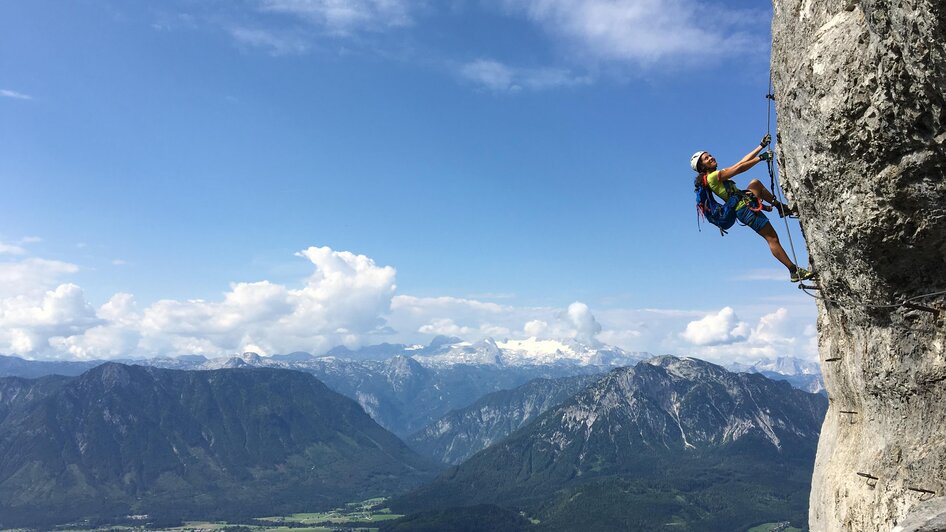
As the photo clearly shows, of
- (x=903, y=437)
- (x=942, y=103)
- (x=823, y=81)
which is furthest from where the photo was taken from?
(x=903, y=437)

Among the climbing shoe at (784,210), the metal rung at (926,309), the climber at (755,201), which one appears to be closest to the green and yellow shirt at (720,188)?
the climber at (755,201)

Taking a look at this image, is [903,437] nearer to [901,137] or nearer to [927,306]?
[927,306]

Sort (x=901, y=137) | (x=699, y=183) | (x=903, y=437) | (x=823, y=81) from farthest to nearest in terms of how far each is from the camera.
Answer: (x=699, y=183)
(x=903, y=437)
(x=823, y=81)
(x=901, y=137)

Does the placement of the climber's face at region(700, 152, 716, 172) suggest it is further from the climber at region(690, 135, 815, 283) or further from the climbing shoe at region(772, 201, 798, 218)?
the climbing shoe at region(772, 201, 798, 218)

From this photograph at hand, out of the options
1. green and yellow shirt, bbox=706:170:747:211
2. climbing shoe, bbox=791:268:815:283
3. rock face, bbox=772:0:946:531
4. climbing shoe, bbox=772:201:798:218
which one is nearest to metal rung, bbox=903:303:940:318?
rock face, bbox=772:0:946:531

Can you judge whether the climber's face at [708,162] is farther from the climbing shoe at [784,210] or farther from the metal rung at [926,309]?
the metal rung at [926,309]

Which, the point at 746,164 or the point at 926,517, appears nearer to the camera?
the point at 926,517

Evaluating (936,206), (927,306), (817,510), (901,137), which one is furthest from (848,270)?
(817,510)

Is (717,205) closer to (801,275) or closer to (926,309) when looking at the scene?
(801,275)
